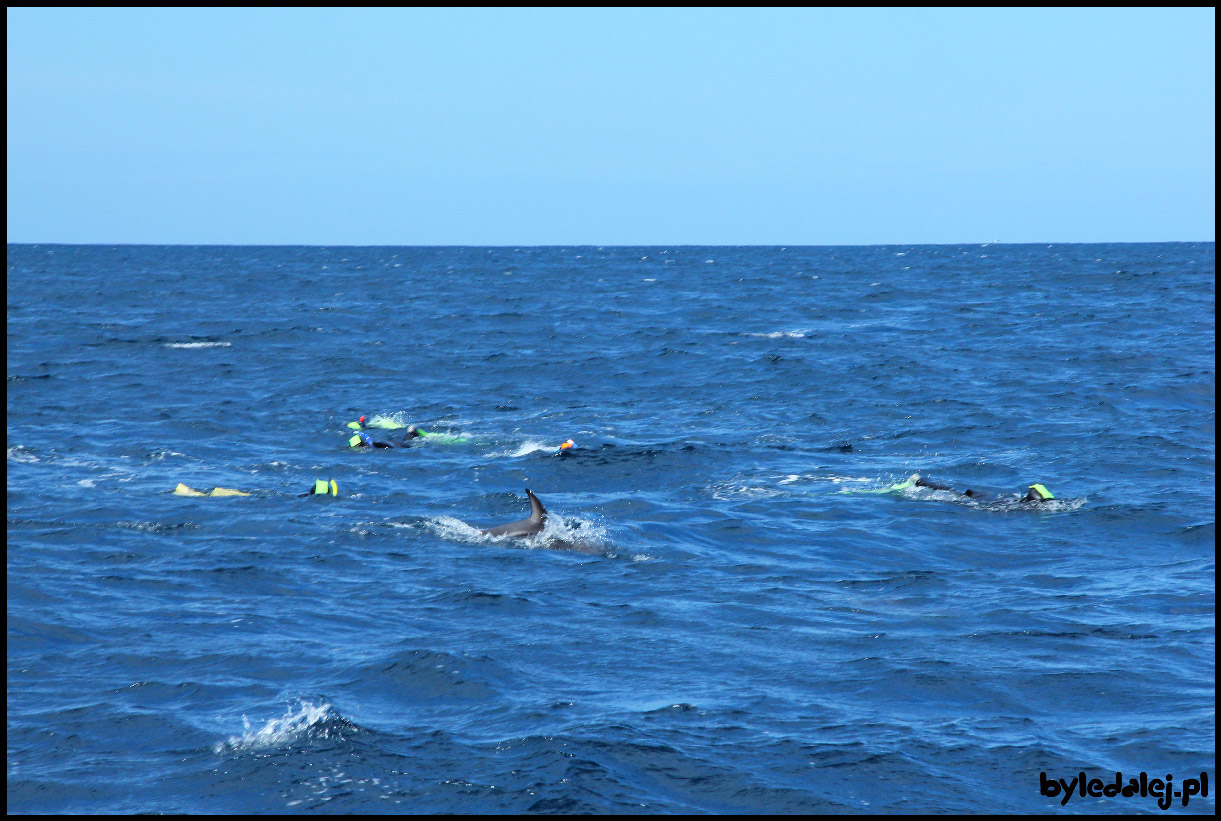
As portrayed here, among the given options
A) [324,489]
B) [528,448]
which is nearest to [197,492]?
[324,489]

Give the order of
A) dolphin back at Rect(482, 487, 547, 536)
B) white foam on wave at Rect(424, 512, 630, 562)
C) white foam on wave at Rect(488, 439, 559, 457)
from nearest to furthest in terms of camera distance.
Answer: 1. white foam on wave at Rect(424, 512, 630, 562)
2. dolphin back at Rect(482, 487, 547, 536)
3. white foam on wave at Rect(488, 439, 559, 457)

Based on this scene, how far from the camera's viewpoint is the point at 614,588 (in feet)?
46.9

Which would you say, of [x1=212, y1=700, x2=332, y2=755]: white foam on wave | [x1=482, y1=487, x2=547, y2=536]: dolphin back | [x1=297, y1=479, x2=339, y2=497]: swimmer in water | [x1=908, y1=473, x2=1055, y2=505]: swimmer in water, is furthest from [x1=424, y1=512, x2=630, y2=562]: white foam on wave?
[x1=212, y1=700, x2=332, y2=755]: white foam on wave

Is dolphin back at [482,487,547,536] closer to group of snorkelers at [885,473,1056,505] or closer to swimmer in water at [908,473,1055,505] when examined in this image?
group of snorkelers at [885,473,1056,505]

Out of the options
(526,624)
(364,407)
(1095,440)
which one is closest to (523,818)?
(526,624)

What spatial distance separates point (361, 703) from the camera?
10.5 m

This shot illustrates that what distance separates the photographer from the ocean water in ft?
30.5

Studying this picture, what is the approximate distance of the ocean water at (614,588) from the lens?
9281 millimetres

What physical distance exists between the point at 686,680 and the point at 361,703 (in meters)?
3.02

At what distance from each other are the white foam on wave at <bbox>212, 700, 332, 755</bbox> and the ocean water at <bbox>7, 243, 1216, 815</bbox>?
35 mm

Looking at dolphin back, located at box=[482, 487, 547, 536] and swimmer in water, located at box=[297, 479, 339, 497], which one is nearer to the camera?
dolphin back, located at box=[482, 487, 547, 536]

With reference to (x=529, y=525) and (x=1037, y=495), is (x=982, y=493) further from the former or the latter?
(x=529, y=525)

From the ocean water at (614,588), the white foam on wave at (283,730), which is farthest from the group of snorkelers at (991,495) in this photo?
the white foam on wave at (283,730)

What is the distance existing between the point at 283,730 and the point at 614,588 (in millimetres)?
5297
